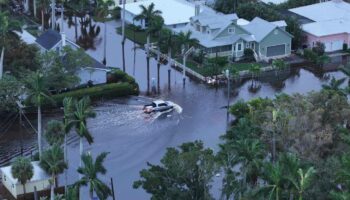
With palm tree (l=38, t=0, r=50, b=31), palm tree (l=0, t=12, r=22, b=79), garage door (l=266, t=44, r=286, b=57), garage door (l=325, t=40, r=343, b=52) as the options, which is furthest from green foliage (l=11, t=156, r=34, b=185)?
garage door (l=325, t=40, r=343, b=52)

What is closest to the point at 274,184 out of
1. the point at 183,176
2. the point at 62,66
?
the point at 183,176

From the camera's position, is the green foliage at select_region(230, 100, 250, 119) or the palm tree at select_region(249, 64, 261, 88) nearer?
the green foliage at select_region(230, 100, 250, 119)

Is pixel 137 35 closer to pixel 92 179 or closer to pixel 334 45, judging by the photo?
pixel 334 45

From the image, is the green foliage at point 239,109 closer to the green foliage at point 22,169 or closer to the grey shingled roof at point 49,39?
the grey shingled roof at point 49,39

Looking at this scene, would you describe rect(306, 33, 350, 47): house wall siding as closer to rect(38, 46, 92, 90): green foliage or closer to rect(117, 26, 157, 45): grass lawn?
rect(117, 26, 157, 45): grass lawn

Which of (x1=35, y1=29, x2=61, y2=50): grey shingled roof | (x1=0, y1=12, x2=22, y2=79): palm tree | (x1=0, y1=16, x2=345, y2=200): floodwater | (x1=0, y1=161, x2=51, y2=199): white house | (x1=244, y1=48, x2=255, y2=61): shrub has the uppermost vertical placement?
(x1=0, y1=12, x2=22, y2=79): palm tree

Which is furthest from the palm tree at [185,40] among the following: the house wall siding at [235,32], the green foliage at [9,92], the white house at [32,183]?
the white house at [32,183]
